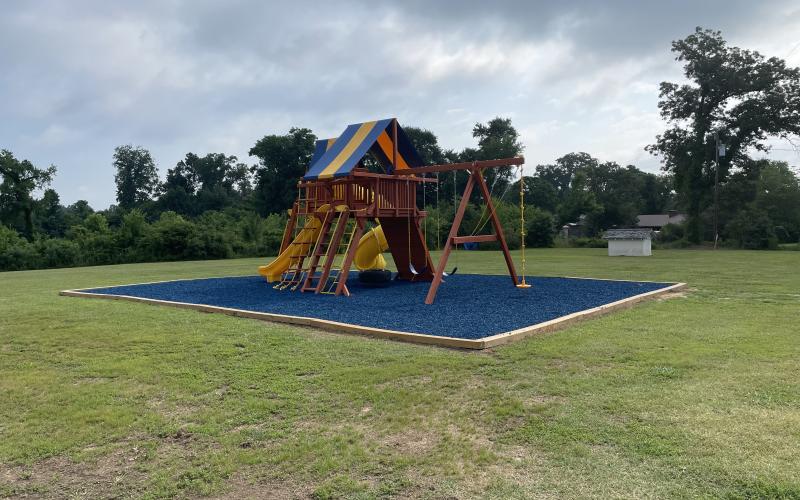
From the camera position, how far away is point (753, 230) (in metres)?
35.7

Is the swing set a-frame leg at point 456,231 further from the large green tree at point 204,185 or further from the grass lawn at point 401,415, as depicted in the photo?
the large green tree at point 204,185

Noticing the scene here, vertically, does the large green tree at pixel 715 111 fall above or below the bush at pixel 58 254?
above

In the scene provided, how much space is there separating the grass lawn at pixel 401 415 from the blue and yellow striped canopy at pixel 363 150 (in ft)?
19.7

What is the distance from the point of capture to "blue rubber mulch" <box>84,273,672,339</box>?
300 inches

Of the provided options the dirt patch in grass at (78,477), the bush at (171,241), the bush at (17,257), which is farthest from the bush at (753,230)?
the bush at (17,257)

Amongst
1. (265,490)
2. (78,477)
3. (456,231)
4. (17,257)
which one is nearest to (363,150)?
(456,231)

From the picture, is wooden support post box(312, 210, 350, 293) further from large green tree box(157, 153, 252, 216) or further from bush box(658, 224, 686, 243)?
large green tree box(157, 153, 252, 216)

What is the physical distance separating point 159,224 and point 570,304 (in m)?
30.3

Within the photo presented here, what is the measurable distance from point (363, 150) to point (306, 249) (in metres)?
2.85

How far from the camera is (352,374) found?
514 centimetres

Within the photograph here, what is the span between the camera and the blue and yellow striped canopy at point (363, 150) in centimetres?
1232

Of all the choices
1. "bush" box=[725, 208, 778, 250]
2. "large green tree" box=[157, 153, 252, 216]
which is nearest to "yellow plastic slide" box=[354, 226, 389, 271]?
"bush" box=[725, 208, 778, 250]

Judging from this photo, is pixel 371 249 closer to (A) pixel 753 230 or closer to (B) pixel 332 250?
(B) pixel 332 250

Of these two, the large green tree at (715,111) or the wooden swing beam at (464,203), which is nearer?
the wooden swing beam at (464,203)
